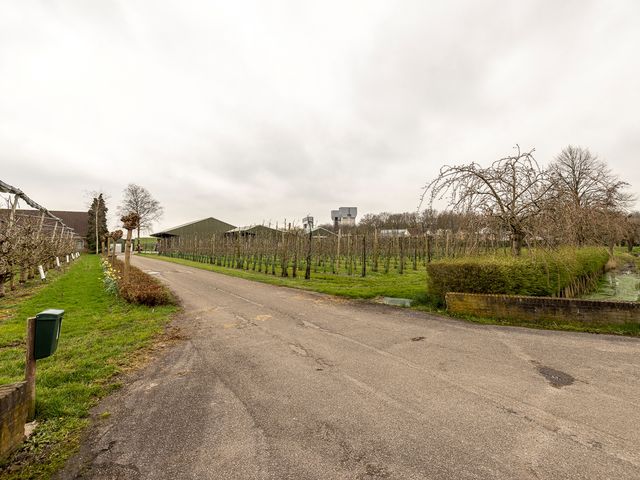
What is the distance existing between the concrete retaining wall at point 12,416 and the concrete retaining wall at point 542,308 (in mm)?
7892

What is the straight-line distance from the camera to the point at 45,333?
121 inches

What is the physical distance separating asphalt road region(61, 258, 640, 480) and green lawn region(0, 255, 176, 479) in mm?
274

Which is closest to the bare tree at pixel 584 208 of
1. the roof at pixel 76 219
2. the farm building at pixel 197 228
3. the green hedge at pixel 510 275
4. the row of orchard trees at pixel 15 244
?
the green hedge at pixel 510 275

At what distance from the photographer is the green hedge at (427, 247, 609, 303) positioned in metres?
7.23

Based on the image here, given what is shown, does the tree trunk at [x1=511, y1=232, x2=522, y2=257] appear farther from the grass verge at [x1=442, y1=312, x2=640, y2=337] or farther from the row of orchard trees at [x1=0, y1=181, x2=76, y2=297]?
the row of orchard trees at [x1=0, y1=181, x2=76, y2=297]

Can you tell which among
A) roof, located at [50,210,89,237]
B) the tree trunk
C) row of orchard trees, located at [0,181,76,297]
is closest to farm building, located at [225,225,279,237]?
row of orchard trees, located at [0,181,76,297]

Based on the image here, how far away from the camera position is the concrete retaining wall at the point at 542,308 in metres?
5.93

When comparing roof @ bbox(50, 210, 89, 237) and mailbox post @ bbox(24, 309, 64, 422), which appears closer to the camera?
mailbox post @ bbox(24, 309, 64, 422)

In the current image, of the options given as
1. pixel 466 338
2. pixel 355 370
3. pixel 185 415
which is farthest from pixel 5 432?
pixel 466 338

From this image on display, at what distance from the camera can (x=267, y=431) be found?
2.93 metres

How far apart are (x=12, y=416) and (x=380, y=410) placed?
3.51m

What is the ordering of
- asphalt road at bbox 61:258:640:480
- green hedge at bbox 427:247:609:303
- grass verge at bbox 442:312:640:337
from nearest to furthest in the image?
asphalt road at bbox 61:258:640:480
grass verge at bbox 442:312:640:337
green hedge at bbox 427:247:609:303

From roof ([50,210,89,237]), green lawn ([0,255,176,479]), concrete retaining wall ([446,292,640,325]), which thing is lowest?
green lawn ([0,255,176,479])

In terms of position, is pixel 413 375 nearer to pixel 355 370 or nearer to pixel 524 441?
pixel 355 370
